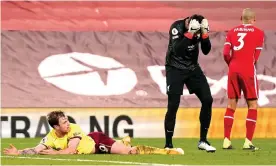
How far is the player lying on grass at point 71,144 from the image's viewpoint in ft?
42.1

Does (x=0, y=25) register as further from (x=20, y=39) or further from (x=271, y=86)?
(x=271, y=86)

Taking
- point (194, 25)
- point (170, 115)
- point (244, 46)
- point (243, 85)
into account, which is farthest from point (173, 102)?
point (244, 46)

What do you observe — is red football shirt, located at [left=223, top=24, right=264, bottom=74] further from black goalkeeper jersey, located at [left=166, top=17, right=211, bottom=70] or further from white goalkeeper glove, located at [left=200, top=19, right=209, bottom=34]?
white goalkeeper glove, located at [left=200, top=19, right=209, bottom=34]

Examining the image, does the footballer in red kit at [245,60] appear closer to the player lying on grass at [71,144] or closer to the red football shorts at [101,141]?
the player lying on grass at [71,144]

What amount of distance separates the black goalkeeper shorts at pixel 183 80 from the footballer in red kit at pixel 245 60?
0.65 m

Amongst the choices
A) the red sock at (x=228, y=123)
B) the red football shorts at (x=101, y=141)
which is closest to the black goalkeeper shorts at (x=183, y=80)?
the red sock at (x=228, y=123)

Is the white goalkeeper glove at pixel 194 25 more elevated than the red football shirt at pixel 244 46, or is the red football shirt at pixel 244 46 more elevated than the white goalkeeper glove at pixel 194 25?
the white goalkeeper glove at pixel 194 25

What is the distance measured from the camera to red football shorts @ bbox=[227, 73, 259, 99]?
14.5m

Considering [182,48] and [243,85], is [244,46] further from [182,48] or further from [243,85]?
[182,48]

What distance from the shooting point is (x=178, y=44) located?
45.3 ft

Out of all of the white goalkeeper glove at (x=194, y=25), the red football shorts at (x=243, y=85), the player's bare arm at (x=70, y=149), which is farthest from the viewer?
the red football shorts at (x=243, y=85)

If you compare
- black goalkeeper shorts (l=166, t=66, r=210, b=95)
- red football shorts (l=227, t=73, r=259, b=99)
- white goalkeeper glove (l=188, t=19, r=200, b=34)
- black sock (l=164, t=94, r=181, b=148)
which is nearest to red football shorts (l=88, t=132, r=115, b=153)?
black sock (l=164, t=94, r=181, b=148)

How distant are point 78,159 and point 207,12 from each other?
23.8ft

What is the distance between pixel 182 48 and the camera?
13.9m
